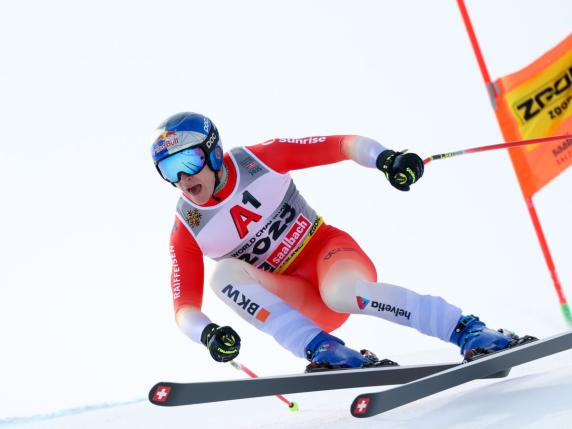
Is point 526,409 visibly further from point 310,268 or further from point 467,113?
point 467,113

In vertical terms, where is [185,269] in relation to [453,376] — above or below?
above

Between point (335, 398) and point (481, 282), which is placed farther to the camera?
point (481, 282)

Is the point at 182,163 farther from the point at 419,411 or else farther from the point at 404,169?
the point at 419,411

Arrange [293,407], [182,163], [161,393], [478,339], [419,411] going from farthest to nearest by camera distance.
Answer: [293,407]
[182,163]
[478,339]
[419,411]
[161,393]

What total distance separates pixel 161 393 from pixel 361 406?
64 cm

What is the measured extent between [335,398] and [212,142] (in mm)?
1460

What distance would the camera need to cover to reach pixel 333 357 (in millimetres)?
3012

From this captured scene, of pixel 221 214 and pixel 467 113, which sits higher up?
pixel 467 113

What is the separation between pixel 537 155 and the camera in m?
5.08

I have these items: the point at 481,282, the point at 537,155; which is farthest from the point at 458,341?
the point at 481,282

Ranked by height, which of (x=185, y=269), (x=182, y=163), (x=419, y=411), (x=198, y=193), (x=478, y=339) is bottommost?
(x=419, y=411)

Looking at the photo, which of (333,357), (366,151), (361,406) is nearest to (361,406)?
(361,406)

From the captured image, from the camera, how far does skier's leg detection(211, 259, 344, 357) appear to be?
317cm

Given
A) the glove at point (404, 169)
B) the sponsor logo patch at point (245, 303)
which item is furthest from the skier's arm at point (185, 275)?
the glove at point (404, 169)
